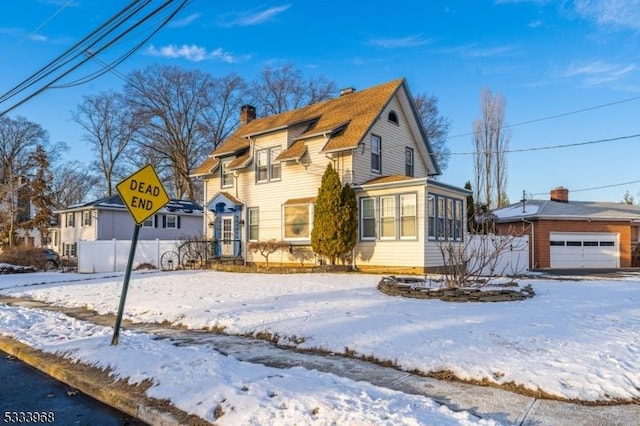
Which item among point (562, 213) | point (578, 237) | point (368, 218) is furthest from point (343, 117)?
point (578, 237)

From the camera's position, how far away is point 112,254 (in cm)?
2209

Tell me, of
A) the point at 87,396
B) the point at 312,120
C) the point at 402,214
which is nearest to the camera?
the point at 87,396

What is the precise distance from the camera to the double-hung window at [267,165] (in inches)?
802

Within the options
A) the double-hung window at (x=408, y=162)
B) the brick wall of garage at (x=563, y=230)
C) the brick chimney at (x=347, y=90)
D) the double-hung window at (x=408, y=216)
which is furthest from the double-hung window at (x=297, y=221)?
the brick wall of garage at (x=563, y=230)

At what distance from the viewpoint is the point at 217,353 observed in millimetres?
6039

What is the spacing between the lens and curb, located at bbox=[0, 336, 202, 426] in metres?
4.32

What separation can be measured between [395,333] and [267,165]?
1502cm

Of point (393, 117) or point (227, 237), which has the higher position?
point (393, 117)

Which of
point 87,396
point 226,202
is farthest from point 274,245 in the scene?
point 87,396

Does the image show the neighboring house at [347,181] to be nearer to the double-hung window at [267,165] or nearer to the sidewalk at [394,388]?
the double-hung window at [267,165]

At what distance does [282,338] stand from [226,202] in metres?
15.1

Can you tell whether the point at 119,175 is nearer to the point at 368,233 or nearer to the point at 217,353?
the point at 368,233

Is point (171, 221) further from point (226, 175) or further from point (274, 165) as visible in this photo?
point (274, 165)

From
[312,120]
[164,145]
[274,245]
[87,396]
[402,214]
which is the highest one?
[164,145]
